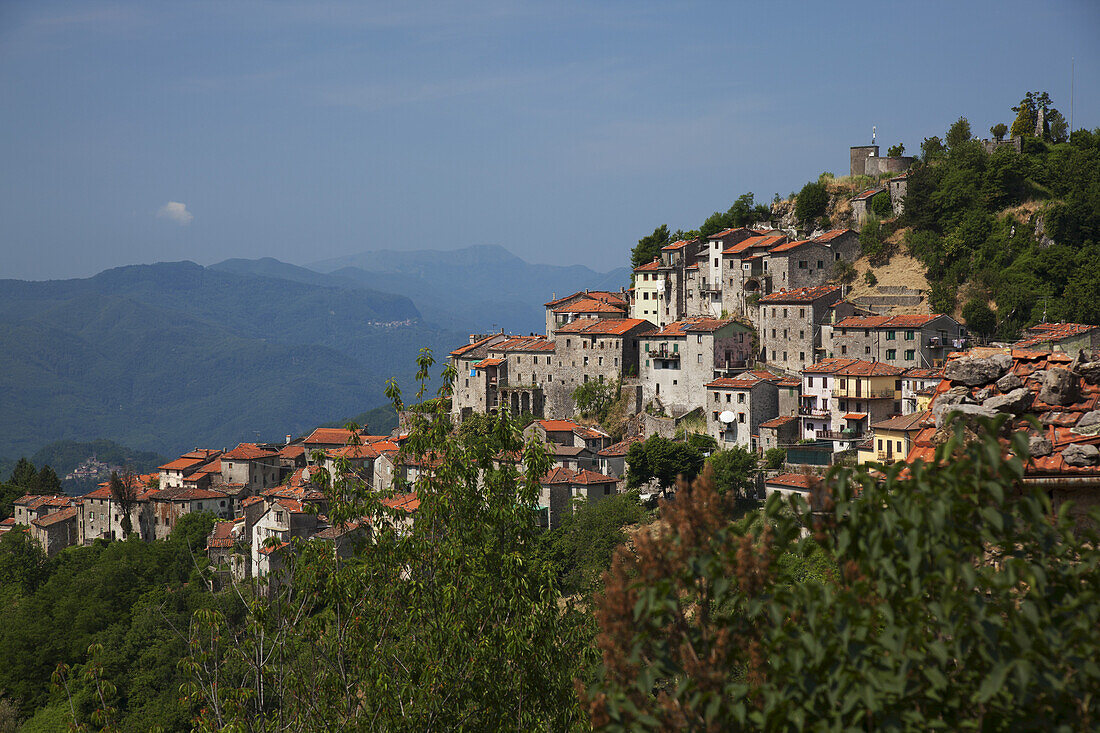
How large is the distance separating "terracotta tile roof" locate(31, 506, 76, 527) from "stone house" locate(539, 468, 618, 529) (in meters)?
44.7

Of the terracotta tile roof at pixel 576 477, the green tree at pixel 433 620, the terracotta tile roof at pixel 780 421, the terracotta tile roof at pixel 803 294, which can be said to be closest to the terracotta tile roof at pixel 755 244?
the terracotta tile roof at pixel 803 294

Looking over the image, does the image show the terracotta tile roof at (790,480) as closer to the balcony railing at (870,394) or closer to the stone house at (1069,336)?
the balcony railing at (870,394)

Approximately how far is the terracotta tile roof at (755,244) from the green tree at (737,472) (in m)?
20.0

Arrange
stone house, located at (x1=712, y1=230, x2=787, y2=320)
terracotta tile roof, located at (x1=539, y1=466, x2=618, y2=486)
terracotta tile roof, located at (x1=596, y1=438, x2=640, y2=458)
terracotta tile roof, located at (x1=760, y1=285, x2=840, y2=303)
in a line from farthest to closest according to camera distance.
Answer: stone house, located at (x1=712, y1=230, x2=787, y2=320) < terracotta tile roof, located at (x1=760, y1=285, x2=840, y2=303) < terracotta tile roof, located at (x1=596, y1=438, x2=640, y2=458) < terracotta tile roof, located at (x1=539, y1=466, x2=618, y2=486)

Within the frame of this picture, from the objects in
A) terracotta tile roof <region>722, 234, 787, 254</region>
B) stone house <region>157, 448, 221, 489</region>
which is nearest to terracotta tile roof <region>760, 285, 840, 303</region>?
terracotta tile roof <region>722, 234, 787, 254</region>

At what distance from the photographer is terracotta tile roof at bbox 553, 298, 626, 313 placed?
72062mm

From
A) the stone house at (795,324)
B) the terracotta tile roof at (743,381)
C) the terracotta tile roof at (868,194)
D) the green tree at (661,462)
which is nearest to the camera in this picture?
the green tree at (661,462)

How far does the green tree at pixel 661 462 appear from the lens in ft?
171

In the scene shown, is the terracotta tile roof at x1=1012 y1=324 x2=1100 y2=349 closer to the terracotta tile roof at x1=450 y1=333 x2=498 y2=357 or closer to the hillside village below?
the hillside village below

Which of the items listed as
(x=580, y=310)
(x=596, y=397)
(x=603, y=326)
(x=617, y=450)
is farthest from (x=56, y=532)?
(x=617, y=450)

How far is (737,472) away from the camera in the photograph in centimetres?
4975

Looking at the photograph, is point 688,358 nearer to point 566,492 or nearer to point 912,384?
point 566,492

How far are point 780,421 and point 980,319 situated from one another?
13.4m

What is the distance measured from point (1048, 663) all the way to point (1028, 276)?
5932 cm
